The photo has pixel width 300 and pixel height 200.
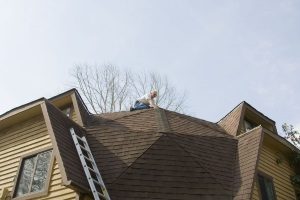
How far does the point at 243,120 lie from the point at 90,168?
7320 mm

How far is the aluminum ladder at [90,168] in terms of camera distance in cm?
882

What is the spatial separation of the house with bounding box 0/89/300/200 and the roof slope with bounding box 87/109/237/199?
0.03 m

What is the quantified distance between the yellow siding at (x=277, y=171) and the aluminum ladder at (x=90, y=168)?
198 inches

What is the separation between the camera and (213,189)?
10.3 meters

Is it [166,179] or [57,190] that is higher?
[166,179]

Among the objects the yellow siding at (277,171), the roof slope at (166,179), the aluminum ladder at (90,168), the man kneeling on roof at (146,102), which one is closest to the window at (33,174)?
the aluminum ladder at (90,168)

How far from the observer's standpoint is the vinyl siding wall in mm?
10805

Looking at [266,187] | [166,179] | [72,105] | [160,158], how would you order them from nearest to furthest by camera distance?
[166,179]
[160,158]
[266,187]
[72,105]

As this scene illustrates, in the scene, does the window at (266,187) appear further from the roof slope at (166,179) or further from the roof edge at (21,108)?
the roof edge at (21,108)

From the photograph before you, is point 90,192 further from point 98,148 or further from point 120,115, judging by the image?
point 120,115

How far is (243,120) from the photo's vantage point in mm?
14656

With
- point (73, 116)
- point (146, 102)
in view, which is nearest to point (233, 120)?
point (146, 102)

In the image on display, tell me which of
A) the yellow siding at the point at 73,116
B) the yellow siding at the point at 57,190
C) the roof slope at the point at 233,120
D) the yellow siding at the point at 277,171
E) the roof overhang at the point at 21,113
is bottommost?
the yellow siding at the point at 57,190

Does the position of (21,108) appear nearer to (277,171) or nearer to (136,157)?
(136,157)
